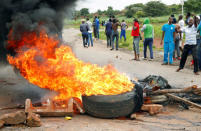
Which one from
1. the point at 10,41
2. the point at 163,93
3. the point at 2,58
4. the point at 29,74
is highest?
the point at 10,41

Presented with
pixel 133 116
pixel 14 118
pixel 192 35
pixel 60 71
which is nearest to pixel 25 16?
pixel 60 71

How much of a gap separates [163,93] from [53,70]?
2.86 m

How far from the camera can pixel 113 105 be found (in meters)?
4.70

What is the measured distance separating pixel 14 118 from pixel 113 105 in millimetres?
2023

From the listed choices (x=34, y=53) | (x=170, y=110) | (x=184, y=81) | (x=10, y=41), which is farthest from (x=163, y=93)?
(x=10, y=41)

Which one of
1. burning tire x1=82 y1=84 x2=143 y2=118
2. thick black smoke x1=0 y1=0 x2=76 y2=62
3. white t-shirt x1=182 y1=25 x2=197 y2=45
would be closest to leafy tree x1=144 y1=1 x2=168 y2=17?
white t-shirt x1=182 y1=25 x2=197 y2=45

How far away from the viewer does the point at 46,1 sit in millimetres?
6180

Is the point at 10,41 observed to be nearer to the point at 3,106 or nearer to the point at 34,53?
the point at 34,53

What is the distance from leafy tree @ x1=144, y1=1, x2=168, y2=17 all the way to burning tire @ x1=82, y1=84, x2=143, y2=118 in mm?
66837

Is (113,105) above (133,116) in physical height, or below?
above

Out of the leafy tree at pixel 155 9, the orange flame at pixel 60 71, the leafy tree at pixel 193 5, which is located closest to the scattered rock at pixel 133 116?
the orange flame at pixel 60 71

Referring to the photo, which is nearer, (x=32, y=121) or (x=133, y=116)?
(x=32, y=121)

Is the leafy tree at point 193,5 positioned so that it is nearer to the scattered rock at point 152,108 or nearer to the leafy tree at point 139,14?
the leafy tree at point 139,14

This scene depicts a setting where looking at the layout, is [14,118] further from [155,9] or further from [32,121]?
[155,9]
